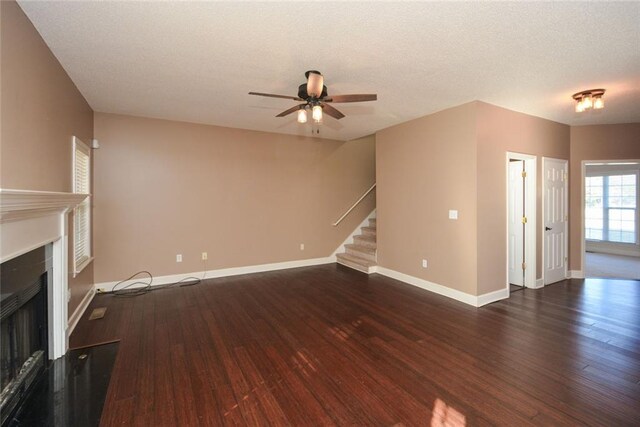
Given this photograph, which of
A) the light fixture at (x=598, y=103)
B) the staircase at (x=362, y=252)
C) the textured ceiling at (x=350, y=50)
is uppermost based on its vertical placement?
the textured ceiling at (x=350, y=50)

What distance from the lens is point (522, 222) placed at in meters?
4.61

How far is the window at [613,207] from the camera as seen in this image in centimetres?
711

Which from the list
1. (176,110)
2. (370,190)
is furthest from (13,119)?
(370,190)

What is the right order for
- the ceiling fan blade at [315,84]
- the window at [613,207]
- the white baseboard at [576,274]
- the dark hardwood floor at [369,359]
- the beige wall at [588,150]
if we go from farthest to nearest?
the window at [613,207] → the white baseboard at [576,274] → the beige wall at [588,150] → the ceiling fan blade at [315,84] → the dark hardwood floor at [369,359]

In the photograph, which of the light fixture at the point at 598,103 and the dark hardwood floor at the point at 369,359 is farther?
the light fixture at the point at 598,103

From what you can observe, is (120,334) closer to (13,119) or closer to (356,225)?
(13,119)

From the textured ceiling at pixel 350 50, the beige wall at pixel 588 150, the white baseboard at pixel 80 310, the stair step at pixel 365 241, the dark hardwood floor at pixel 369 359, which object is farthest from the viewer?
the stair step at pixel 365 241

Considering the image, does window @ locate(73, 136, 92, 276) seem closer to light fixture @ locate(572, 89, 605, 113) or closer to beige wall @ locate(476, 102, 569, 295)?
beige wall @ locate(476, 102, 569, 295)

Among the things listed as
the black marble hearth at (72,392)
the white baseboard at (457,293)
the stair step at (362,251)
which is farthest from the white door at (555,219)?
the black marble hearth at (72,392)

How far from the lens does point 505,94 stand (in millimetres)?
3529

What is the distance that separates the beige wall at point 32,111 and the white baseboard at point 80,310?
134 mm

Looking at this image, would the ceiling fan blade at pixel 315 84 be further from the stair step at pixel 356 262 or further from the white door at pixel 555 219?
the white door at pixel 555 219

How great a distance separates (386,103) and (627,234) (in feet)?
25.6

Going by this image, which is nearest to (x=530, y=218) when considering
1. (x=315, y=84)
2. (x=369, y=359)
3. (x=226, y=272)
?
(x=369, y=359)
